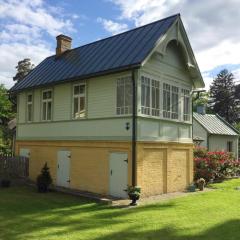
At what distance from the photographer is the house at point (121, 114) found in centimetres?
1823

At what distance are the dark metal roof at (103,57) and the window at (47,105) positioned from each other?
68cm

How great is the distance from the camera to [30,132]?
24.5m

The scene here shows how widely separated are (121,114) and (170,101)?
322 centimetres

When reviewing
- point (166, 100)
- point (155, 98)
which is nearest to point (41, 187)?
point (155, 98)

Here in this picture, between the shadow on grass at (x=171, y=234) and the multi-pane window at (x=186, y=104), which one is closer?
the shadow on grass at (x=171, y=234)

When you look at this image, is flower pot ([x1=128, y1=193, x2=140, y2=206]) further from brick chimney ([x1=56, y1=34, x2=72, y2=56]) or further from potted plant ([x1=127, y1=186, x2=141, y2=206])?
brick chimney ([x1=56, y1=34, x2=72, y2=56])

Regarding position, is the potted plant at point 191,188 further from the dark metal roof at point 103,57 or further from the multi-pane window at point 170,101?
the dark metal roof at point 103,57

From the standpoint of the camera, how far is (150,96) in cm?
1892

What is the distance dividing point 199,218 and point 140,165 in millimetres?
4708

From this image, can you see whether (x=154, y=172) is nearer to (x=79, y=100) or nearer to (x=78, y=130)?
(x=78, y=130)

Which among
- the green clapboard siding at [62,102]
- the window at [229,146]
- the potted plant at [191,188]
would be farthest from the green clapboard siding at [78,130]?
the window at [229,146]

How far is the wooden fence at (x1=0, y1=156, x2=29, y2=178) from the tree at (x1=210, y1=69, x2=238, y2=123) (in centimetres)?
6282

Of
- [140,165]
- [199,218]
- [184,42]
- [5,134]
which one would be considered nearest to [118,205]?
[140,165]

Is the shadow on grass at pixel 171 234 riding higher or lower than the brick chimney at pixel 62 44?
lower
